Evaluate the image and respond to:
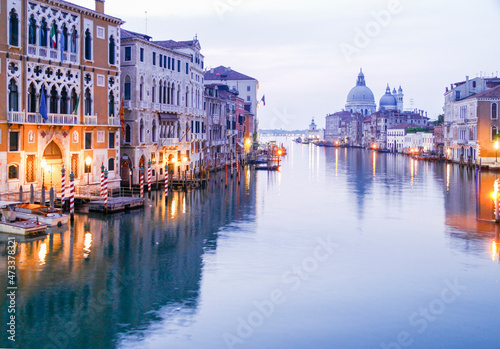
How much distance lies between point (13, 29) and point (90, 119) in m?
5.66

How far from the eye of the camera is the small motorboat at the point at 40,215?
63.2 ft

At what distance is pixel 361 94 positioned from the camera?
630 ft

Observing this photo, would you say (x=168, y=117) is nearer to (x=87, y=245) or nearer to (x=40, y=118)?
(x=40, y=118)

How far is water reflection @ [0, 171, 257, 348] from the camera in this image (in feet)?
34.3

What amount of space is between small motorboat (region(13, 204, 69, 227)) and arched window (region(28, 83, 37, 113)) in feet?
17.3

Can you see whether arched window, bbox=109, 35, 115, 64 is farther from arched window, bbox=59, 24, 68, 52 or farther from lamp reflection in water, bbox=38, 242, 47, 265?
lamp reflection in water, bbox=38, 242, 47, 265

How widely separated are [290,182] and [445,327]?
97.7 ft

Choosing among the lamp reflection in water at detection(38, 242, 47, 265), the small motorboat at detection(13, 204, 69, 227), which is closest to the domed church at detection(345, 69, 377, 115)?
the small motorboat at detection(13, 204, 69, 227)

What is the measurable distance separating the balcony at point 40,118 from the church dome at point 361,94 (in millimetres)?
173450

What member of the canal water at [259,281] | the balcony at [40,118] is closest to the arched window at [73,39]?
the balcony at [40,118]

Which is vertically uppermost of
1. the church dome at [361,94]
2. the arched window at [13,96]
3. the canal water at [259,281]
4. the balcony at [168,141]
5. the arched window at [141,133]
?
the church dome at [361,94]

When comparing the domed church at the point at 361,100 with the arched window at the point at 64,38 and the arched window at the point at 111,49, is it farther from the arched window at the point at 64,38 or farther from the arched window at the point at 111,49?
the arched window at the point at 64,38

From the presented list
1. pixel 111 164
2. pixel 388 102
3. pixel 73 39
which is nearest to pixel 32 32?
pixel 73 39

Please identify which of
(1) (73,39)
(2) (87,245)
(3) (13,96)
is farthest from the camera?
(1) (73,39)
